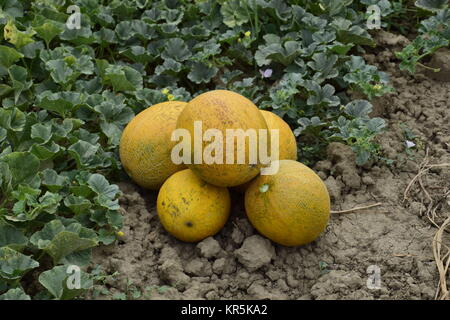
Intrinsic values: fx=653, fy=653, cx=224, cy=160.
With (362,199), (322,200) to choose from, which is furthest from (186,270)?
(362,199)

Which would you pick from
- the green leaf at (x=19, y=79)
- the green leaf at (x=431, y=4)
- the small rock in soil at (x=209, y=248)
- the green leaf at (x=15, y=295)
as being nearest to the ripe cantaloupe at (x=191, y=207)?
the small rock in soil at (x=209, y=248)

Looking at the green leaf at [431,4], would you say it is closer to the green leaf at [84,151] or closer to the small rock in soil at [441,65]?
the small rock in soil at [441,65]

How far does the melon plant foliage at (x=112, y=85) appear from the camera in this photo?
3.18 m

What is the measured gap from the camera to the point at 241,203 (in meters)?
3.58

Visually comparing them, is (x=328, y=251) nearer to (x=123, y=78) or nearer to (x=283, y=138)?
(x=283, y=138)

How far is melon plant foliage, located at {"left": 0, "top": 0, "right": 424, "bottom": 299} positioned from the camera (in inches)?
125

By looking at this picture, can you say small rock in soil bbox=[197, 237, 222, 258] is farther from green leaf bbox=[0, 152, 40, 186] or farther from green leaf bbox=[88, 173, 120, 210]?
green leaf bbox=[0, 152, 40, 186]

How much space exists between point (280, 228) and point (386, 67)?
197 centimetres

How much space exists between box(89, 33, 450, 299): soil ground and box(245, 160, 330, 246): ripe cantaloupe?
5.3 inches

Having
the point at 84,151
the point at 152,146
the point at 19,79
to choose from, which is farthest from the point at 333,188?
the point at 19,79

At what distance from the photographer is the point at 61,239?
297 centimetres

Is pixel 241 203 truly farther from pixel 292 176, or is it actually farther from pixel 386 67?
pixel 386 67

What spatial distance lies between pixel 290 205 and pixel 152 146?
0.85m

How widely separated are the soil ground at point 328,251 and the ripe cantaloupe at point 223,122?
37cm
